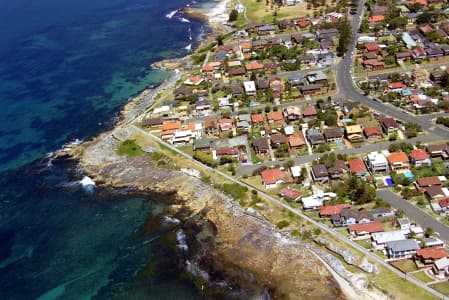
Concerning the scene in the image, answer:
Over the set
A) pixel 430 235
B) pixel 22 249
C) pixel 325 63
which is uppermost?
pixel 325 63

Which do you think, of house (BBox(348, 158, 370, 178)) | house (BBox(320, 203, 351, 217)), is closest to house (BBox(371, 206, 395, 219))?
house (BBox(320, 203, 351, 217))

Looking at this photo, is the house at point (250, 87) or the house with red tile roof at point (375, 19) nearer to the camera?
the house at point (250, 87)

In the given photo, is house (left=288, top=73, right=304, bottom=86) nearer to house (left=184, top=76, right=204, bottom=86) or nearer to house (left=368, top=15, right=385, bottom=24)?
house (left=184, top=76, right=204, bottom=86)

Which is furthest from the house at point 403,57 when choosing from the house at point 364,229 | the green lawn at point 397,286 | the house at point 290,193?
the green lawn at point 397,286

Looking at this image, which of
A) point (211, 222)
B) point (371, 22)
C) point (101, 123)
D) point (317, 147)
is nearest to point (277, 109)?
point (317, 147)

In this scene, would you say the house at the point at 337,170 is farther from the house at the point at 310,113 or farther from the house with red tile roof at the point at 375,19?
the house with red tile roof at the point at 375,19

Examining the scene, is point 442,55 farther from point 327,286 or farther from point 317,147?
point 327,286
